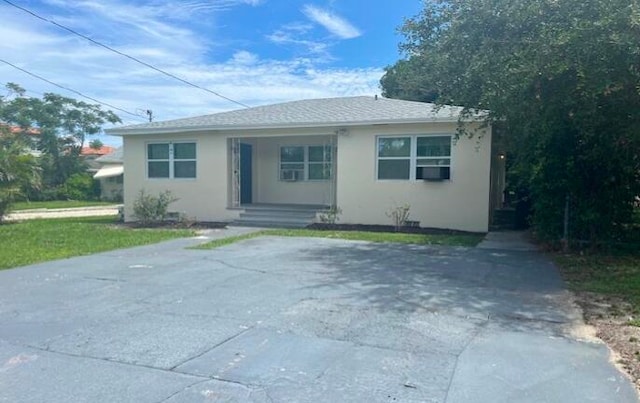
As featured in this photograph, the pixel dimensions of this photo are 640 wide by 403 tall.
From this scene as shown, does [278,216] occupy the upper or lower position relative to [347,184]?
lower

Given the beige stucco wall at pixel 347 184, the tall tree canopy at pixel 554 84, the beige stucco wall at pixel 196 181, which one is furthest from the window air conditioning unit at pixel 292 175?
the tall tree canopy at pixel 554 84

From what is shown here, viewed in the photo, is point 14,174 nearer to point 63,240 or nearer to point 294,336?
point 63,240

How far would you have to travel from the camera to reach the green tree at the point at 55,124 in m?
33.8

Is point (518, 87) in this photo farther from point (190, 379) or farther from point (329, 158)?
point (329, 158)

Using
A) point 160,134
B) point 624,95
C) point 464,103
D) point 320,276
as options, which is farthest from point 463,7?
point 160,134

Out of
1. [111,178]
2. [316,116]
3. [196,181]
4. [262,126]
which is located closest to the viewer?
[262,126]

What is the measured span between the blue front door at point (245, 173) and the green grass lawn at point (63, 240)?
358 centimetres

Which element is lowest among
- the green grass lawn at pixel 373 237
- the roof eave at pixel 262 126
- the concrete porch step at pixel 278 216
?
the green grass lawn at pixel 373 237

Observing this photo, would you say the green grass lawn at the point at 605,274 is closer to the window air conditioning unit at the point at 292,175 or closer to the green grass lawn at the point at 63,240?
the green grass lawn at the point at 63,240

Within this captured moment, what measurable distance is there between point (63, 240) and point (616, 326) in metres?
10.9

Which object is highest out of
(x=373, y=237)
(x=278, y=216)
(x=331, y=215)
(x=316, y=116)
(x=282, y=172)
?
(x=316, y=116)

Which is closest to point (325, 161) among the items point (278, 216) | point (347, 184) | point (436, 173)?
point (347, 184)

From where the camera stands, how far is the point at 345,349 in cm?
427

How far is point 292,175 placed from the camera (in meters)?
17.0
